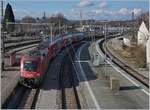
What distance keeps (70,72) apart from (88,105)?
16230 mm

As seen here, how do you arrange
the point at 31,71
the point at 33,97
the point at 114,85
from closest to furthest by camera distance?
the point at 33,97
the point at 114,85
the point at 31,71

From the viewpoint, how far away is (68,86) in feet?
110

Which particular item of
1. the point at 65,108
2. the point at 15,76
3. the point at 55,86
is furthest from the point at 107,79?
the point at 65,108

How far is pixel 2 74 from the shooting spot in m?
37.2

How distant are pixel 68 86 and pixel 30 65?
13.2ft

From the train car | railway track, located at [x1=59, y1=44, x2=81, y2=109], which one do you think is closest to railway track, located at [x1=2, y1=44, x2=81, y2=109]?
railway track, located at [x1=59, y1=44, x2=81, y2=109]

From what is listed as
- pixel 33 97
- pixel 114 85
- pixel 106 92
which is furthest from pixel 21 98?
pixel 114 85

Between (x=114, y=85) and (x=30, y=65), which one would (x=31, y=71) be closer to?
(x=30, y=65)

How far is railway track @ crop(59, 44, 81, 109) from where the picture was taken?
26797 millimetres

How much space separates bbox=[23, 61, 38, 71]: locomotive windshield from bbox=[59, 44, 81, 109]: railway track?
2801 millimetres

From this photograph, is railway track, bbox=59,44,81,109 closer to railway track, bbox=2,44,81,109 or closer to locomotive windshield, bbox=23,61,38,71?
railway track, bbox=2,44,81,109

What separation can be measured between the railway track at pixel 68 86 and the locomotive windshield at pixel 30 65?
280 centimetres

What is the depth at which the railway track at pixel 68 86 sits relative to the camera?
1055 inches

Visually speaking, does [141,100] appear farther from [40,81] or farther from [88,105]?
[40,81]
